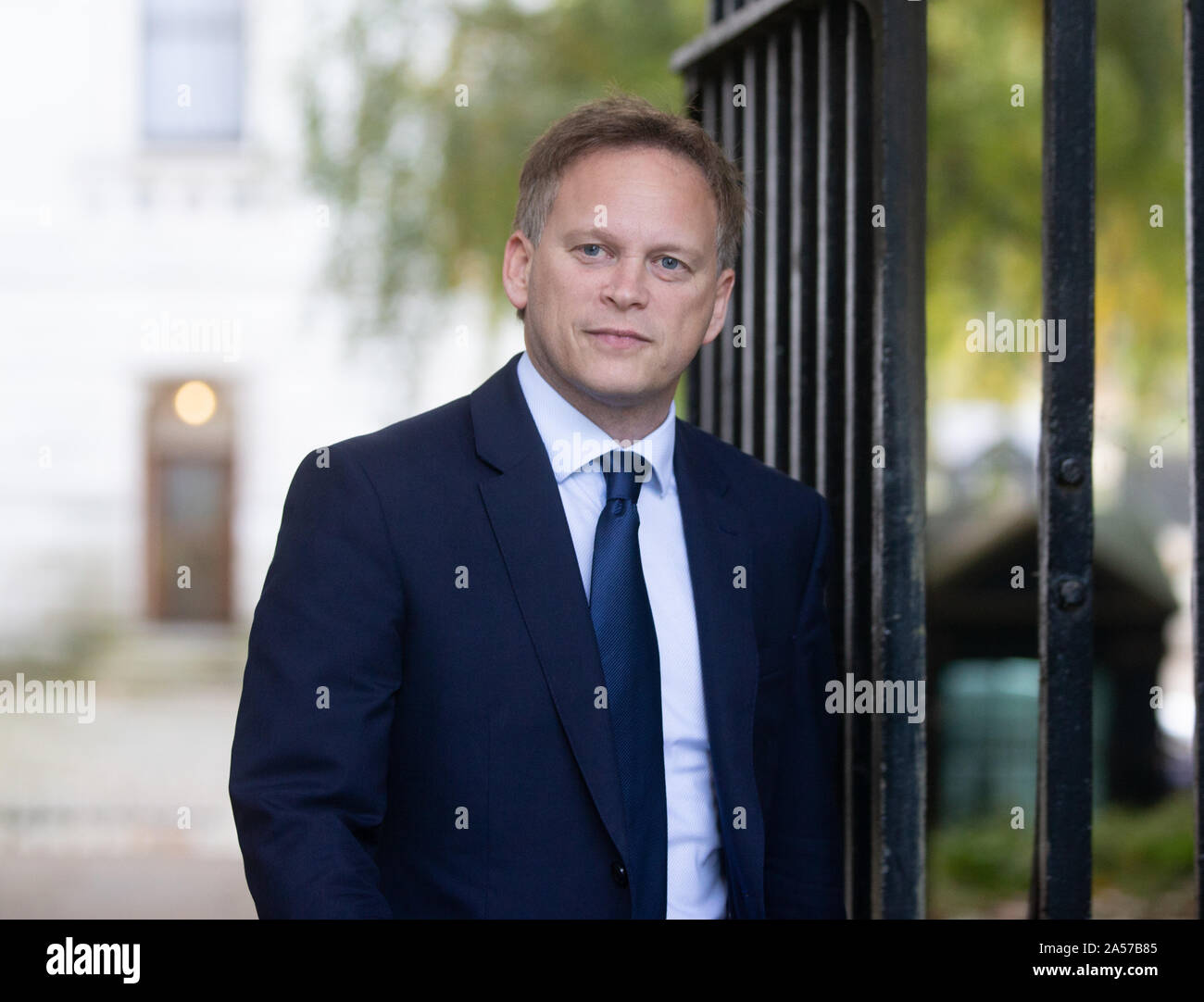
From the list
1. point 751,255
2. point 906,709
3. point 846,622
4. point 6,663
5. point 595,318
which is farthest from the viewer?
point 6,663

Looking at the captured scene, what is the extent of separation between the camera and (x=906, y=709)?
2.26 metres

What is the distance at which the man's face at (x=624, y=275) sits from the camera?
2059 millimetres

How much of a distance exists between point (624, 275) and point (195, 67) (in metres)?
11.0

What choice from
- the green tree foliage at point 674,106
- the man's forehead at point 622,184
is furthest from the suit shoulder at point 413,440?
the green tree foliage at point 674,106

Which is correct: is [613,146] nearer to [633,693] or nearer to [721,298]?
[721,298]

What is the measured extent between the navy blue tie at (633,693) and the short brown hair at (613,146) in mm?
494

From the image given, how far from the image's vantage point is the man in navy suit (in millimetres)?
1839

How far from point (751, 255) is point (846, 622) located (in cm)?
93

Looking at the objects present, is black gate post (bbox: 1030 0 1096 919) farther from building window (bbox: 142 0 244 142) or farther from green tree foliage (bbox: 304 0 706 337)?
building window (bbox: 142 0 244 142)

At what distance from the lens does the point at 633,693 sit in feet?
6.48

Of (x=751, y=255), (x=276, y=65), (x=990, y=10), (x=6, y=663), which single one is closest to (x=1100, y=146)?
(x=990, y=10)

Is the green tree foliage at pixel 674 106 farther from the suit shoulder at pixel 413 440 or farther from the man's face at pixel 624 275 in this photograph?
the suit shoulder at pixel 413 440

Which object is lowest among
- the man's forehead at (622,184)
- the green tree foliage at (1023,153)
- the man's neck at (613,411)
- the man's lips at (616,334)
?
the man's neck at (613,411)

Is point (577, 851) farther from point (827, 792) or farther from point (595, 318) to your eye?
point (595, 318)
